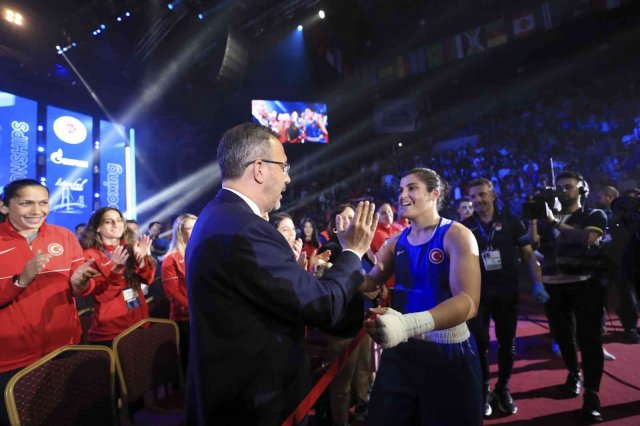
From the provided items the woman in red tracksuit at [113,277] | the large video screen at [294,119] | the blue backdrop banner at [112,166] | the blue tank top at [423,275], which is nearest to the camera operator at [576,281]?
the blue tank top at [423,275]

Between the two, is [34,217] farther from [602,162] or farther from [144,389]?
[602,162]

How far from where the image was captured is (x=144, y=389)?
268cm

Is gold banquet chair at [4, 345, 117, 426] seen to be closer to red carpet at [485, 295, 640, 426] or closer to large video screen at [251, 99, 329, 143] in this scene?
red carpet at [485, 295, 640, 426]

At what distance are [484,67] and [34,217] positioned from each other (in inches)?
734

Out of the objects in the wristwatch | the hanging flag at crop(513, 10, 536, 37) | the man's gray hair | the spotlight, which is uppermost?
the hanging flag at crop(513, 10, 536, 37)

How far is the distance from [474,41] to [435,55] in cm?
178

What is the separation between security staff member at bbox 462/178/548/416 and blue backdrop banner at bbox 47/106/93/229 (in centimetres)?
1073

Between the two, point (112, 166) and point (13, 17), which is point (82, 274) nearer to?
point (13, 17)

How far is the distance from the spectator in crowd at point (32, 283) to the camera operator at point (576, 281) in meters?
4.42

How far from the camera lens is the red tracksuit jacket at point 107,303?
327 cm

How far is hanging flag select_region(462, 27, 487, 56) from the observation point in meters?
14.4

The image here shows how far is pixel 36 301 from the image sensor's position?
270 centimetres

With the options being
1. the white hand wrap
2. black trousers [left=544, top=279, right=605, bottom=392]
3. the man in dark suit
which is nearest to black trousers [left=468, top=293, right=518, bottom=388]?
black trousers [left=544, top=279, right=605, bottom=392]

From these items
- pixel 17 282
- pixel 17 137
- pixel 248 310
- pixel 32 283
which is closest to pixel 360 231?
pixel 248 310
